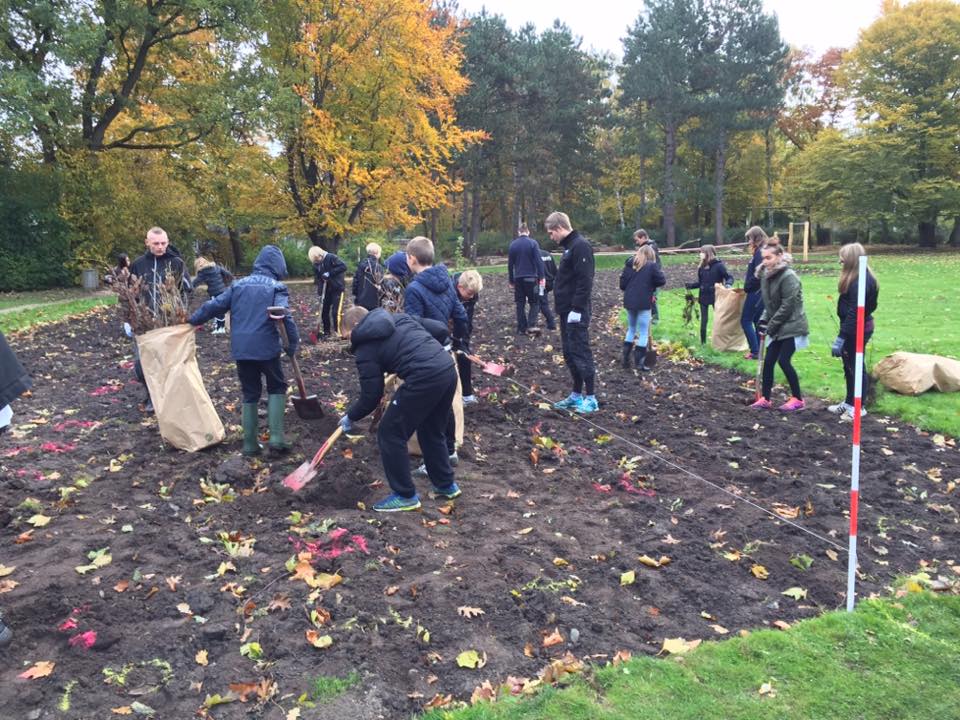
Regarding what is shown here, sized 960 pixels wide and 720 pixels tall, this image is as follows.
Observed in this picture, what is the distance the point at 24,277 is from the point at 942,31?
1701 inches

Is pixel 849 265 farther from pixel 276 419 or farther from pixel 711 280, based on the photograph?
pixel 276 419

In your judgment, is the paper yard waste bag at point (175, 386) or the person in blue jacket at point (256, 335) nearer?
the person in blue jacket at point (256, 335)

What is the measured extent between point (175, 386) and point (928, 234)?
143ft

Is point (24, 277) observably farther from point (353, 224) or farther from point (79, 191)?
point (353, 224)

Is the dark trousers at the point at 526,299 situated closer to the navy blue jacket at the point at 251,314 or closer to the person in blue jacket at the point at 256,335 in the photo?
the person in blue jacket at the point at 256,335

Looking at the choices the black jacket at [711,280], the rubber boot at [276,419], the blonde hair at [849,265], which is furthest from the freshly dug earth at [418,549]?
the black jacket at [711,280]

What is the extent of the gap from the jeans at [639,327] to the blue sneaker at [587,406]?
2.29 metres

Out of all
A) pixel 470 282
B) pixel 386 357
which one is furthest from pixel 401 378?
pixel 470 282

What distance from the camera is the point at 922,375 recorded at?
8.21 m

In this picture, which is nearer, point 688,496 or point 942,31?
point 688,496

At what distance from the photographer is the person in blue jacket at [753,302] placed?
32.3 feet

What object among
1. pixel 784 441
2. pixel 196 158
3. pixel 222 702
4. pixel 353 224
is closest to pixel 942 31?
pixel 353 224

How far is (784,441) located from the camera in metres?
7.03

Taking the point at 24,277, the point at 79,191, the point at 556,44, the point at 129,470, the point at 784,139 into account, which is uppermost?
the point at 556,44
